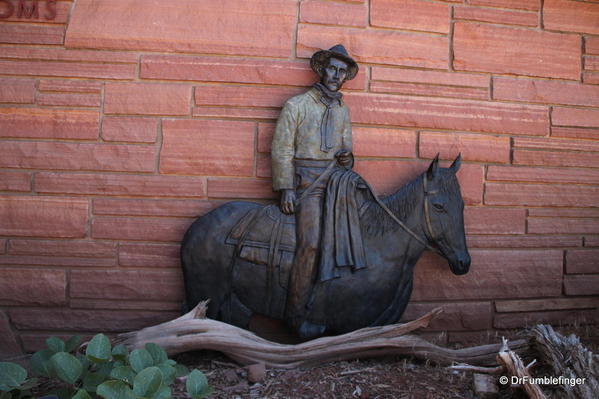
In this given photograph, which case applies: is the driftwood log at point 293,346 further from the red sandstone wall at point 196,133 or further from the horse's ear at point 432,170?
the horse's ear at point 432,170

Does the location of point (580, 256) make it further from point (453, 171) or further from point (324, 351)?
point (324, 351)

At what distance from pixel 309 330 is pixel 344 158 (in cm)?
117

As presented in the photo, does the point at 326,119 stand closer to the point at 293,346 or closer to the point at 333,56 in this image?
the point at 333,56

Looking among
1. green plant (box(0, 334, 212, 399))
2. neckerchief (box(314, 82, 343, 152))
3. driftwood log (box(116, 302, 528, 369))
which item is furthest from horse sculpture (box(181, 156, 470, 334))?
green plant (box(0, 334, 212, 399))

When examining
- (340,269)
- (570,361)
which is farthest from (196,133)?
(570,361)

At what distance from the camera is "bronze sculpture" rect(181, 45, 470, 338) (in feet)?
10.1

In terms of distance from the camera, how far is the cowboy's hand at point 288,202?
3.10 meters

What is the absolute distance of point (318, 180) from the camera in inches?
124

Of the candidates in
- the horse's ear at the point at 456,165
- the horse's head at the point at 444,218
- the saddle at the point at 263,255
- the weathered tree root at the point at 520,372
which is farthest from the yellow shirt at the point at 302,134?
the weathered tree root at the point at 520,372

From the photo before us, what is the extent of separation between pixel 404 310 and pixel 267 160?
1.41 meters

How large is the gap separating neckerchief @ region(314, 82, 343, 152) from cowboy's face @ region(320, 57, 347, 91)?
0.04 m

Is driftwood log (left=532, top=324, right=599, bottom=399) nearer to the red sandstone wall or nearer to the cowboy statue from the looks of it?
the red sandstone wall

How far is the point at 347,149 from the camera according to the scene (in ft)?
10.7

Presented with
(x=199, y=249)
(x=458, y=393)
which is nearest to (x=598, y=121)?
(x=458, y=393)
